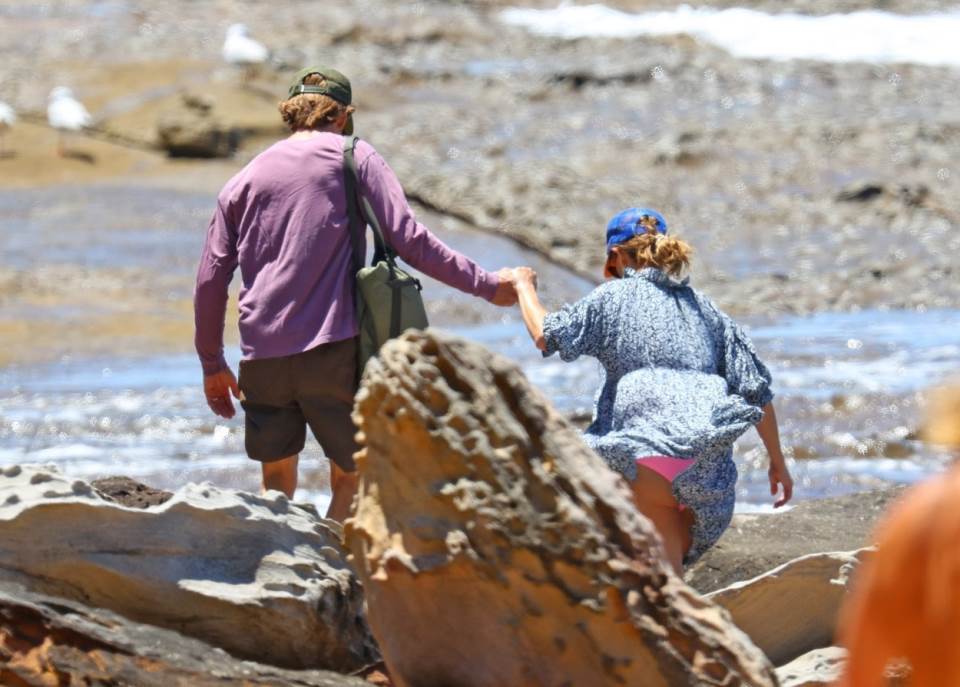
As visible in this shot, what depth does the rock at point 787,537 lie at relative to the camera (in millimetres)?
5699

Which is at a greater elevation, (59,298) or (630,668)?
(630,668)

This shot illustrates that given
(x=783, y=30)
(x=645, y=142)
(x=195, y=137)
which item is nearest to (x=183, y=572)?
(x=195, y=137)

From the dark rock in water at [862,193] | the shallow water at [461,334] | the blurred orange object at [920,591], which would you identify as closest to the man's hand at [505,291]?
the blurred orange object at [920,591]

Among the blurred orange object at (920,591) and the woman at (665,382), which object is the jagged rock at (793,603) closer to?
the woman at (665,382)

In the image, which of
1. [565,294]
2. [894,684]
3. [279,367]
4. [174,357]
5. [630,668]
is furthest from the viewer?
[565,294]

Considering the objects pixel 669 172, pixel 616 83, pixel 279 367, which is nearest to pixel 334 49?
pixel 616 83

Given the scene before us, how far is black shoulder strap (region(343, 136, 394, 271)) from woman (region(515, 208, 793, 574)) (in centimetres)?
44

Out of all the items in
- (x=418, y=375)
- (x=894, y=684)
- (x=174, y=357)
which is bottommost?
(x=174, y=357)

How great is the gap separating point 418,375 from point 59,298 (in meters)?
10.4

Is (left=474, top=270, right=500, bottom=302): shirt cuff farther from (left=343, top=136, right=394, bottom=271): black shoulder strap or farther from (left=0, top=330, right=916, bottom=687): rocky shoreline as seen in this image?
(left=0, top=330, right=916, bottom=687): rocky shoreline

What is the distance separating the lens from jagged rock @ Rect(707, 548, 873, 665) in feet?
15.0

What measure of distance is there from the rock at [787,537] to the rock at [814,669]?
1.11m

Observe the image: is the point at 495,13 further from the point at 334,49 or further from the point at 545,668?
the point at 545,668

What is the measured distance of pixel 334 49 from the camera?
24.7 meters
